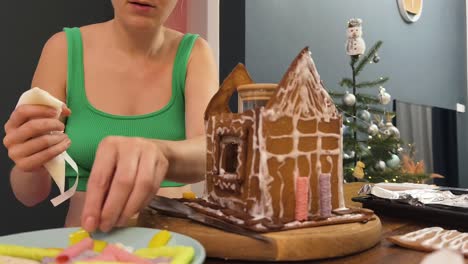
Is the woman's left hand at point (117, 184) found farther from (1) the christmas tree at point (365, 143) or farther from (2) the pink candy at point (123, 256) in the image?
(1) the christmas tree at point (365, 143)

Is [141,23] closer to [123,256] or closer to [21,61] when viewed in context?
[123,256]

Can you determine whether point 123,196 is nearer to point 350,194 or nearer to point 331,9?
point 350,194

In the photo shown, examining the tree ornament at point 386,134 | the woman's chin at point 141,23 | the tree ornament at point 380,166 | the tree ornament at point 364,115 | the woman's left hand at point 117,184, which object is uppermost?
the woman's chin at point 141,23

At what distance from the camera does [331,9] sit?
290cm

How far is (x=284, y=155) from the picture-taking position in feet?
2.20

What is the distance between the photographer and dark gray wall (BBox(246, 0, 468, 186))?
2289mm

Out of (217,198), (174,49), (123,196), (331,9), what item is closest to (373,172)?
(331,9)

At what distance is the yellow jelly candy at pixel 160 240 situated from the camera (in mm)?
549

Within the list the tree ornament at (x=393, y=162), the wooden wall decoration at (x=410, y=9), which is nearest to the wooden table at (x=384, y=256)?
the tree ornament at (x=393, y=162)

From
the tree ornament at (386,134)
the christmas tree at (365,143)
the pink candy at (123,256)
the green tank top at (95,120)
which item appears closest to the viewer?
the pink candy at (123,256)

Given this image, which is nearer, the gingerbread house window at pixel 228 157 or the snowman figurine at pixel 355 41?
the gingerbread house window at pixel 228 157

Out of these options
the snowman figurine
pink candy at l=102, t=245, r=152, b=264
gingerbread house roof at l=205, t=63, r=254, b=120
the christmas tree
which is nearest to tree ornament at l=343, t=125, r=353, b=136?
the christmas tree

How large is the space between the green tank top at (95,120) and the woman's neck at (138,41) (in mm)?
70

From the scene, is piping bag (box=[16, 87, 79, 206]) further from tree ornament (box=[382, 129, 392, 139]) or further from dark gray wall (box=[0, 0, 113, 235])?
tree ornament (box=[382, 129, 392, 139])
